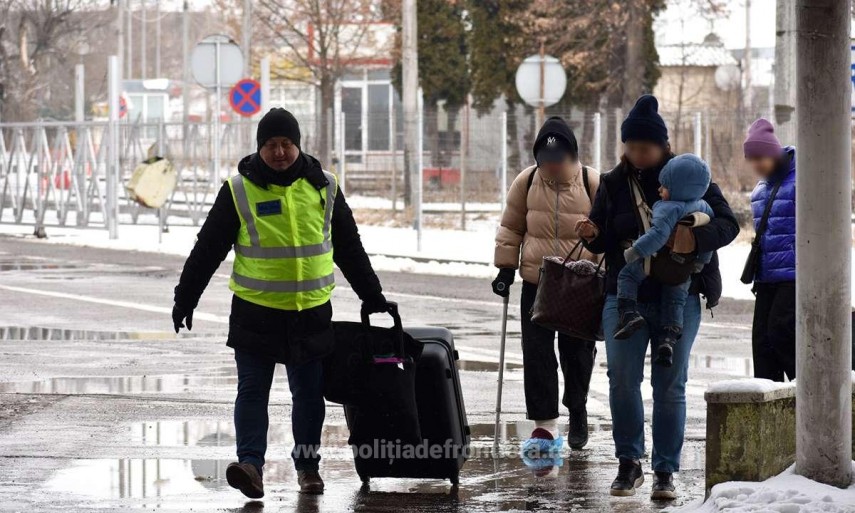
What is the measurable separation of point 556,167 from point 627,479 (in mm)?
1791

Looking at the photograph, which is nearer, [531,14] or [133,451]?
[133,451]

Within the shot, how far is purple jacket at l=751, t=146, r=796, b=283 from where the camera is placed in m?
8.16

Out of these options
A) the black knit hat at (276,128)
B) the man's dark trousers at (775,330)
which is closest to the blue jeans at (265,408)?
the black knit hat at (276,128)

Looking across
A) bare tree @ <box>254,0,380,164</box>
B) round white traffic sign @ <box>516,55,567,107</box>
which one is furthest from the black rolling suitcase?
bare tree @ <box>254,0,380,164</box>

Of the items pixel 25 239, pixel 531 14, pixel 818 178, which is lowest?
pixel 25 239

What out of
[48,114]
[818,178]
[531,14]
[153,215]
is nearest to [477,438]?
[818,178]

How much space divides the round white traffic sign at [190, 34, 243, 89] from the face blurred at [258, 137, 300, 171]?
66.7 feet

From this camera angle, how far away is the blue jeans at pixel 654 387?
7.02m

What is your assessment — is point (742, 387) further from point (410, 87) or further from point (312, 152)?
point (312, 152)

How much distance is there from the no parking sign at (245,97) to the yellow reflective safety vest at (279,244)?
21526mm

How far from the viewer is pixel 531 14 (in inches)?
1449

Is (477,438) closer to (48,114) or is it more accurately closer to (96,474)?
(96,474)

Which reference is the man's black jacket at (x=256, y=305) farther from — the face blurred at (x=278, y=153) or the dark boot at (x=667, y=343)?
the dark boot at (x=667, y=343)

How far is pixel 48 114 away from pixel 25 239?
2144 inches
